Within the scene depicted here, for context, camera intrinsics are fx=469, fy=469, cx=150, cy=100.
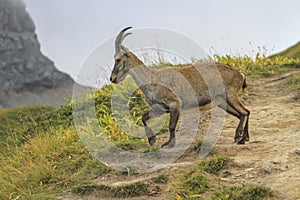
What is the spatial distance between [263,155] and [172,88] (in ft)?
6.60

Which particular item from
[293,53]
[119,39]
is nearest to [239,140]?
[119,39]

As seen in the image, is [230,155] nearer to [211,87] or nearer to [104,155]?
[211,87]

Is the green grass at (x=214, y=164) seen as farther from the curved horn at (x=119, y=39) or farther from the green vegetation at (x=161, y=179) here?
the curved horn at (x=119, y=39)

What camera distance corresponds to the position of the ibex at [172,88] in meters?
8.13

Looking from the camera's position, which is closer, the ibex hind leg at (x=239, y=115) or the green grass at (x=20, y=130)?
the ibex hind leg at (x=239, y=115)

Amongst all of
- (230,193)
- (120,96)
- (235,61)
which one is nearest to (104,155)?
(230,193)

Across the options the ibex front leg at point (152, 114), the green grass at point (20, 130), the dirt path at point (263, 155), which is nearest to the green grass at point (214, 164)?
the dirt path at point (263, 155)

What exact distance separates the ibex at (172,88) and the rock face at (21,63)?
79693 millimetres

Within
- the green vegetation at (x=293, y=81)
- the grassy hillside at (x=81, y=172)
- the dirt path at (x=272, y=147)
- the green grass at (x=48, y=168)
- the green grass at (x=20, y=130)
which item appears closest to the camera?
the dirt path at (x=272, y=147)

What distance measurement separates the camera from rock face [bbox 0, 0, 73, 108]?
9294cm

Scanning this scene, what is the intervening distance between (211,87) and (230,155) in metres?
1.37

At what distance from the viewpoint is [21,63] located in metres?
106

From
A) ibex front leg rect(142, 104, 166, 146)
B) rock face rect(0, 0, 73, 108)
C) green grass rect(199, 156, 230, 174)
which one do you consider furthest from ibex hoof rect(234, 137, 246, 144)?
rock face rect(0, 0, 73, 108)

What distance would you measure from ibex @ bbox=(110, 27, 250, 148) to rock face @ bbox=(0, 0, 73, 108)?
79693mm
